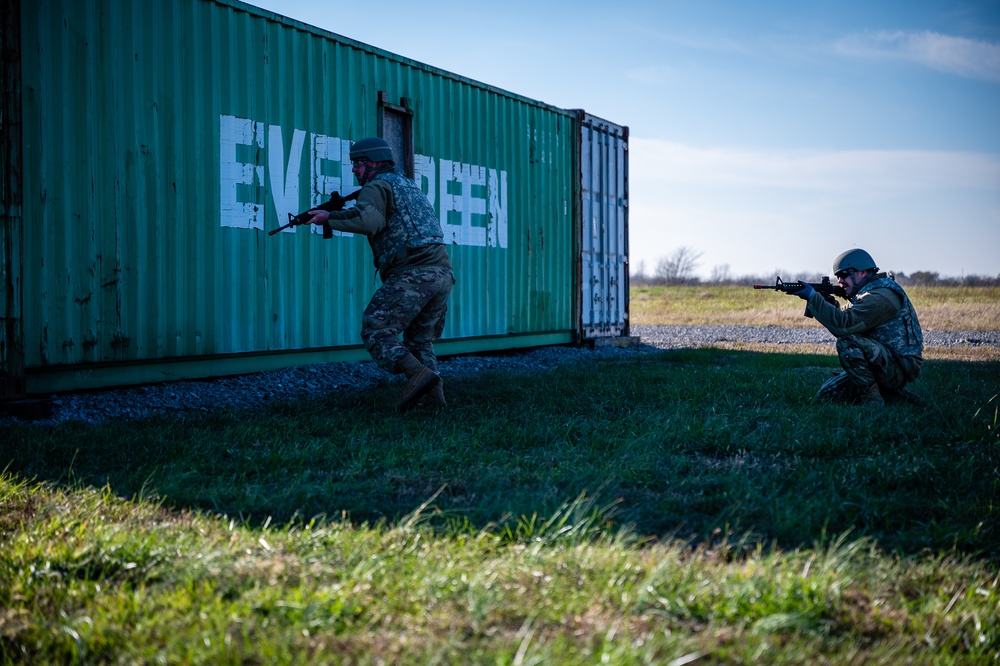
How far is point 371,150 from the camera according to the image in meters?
6.47

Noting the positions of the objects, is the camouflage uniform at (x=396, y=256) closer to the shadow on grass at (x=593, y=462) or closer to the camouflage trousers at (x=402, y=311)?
the camouflage trousers at (x=402, y=311)

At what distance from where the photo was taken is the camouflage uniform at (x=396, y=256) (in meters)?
6.19

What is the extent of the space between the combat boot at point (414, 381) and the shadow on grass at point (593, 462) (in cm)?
13

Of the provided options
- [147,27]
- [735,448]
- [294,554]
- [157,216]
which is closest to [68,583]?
[294,554]

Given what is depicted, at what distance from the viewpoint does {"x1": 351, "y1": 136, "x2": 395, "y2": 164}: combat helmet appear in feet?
21.2

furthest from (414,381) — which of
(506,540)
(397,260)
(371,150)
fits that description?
(506,540)

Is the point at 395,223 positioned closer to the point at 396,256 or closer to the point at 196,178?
the point at 396,256

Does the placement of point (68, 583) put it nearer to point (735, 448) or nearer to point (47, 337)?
point (735, 448)

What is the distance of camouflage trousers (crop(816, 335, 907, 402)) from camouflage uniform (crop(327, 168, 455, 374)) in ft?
9.75

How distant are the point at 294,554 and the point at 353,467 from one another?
1.38m

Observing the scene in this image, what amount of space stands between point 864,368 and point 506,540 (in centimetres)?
410

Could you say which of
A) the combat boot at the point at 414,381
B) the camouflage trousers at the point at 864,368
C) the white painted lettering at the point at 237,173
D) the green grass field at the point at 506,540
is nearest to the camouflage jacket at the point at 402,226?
the combat boot at the point at 414,381

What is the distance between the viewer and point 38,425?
5.75m

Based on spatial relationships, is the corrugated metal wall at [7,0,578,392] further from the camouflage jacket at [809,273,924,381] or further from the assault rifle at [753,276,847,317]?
the camouflage jacket at [809,273,924,381]
